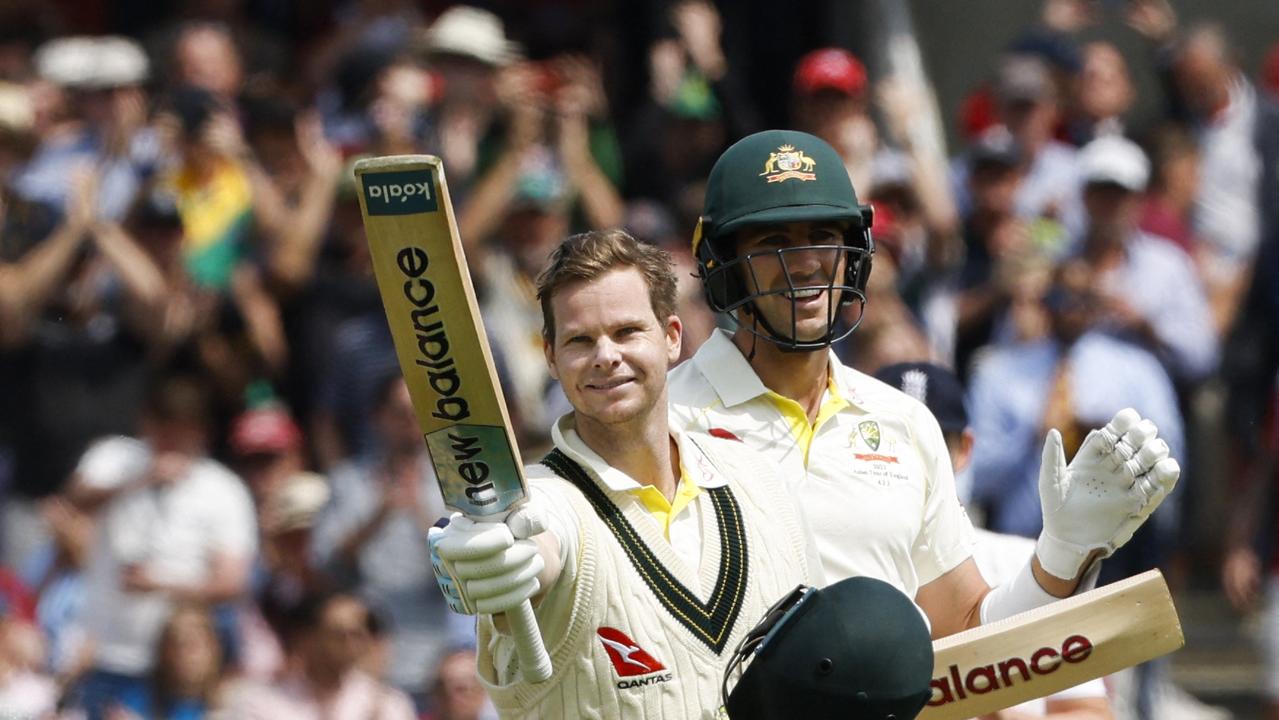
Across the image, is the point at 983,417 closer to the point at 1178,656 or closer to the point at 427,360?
the point at 1178,656

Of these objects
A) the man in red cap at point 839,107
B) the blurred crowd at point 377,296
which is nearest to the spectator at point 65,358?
the blurred crowd at point 377,296

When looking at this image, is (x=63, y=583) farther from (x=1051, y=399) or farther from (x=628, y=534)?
(x=628, y=534)

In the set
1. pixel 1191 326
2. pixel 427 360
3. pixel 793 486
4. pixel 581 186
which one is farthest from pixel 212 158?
pixel 427 360

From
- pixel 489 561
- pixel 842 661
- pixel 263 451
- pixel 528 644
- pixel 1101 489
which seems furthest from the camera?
pixel 263 451

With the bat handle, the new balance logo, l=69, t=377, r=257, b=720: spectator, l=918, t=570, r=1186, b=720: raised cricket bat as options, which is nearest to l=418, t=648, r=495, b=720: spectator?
l=69, t=377, r=257, b=720: spectator

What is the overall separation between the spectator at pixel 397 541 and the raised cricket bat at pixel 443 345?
427cm

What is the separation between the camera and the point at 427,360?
12.7ft

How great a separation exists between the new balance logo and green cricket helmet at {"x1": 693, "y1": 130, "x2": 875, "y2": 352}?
115 centimetres

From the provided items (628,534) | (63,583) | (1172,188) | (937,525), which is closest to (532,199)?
(63,583)

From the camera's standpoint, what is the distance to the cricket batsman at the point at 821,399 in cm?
488

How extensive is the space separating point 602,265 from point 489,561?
74cm

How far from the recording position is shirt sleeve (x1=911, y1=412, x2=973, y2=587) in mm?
4961

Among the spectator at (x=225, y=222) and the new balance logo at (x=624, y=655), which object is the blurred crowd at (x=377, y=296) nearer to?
the spectator at (x=225, y=222)

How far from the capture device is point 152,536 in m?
8.20
